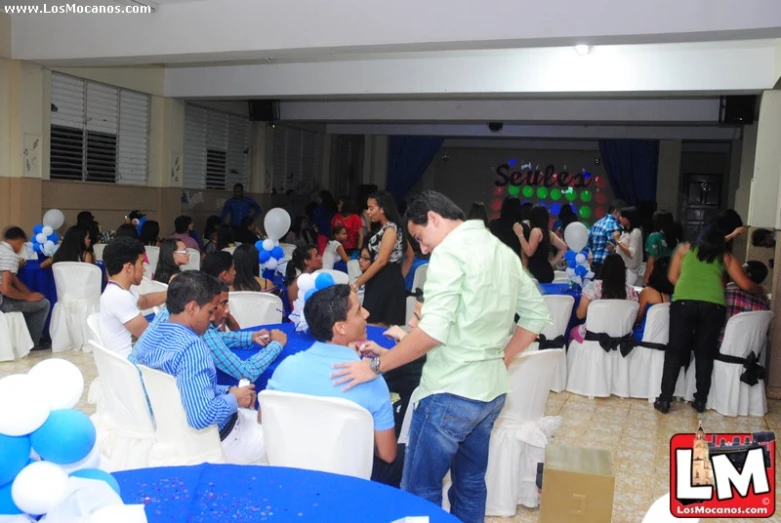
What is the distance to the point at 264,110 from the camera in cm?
1154

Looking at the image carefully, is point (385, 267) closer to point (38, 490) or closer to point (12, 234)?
point (12, 234)

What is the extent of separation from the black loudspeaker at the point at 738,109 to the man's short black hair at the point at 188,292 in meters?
7.46

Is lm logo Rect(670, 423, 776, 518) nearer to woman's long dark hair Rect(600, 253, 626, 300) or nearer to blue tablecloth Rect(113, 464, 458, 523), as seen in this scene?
blue tablecloth Rect(113, 464, 458, 523)

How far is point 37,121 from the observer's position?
26.5 ft

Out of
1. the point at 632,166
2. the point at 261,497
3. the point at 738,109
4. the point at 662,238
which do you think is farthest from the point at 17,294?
the point at 632,166

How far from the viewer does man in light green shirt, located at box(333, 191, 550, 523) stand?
88.4 inches

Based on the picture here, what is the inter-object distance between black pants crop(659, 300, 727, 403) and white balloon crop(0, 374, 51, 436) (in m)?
4.49

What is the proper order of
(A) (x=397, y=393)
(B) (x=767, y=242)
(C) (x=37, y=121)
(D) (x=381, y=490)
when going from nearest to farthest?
(D) (x=381, y=490)
(A) (x=397, y=393)
(B) (x=767, y=242)
(C) (x=37, y=121)

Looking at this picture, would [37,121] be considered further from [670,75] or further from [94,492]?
[94,492]

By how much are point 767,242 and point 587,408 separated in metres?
2.76

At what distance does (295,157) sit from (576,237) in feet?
24.0

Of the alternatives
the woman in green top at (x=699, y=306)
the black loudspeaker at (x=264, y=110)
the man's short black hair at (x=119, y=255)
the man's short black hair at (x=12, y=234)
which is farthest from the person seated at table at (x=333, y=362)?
the black loudspeaker at (x=264, y=110)

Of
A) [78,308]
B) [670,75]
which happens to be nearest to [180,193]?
[78,308]

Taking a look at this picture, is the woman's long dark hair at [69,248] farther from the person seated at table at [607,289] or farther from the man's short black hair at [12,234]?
the person seated at table at [607,289]
